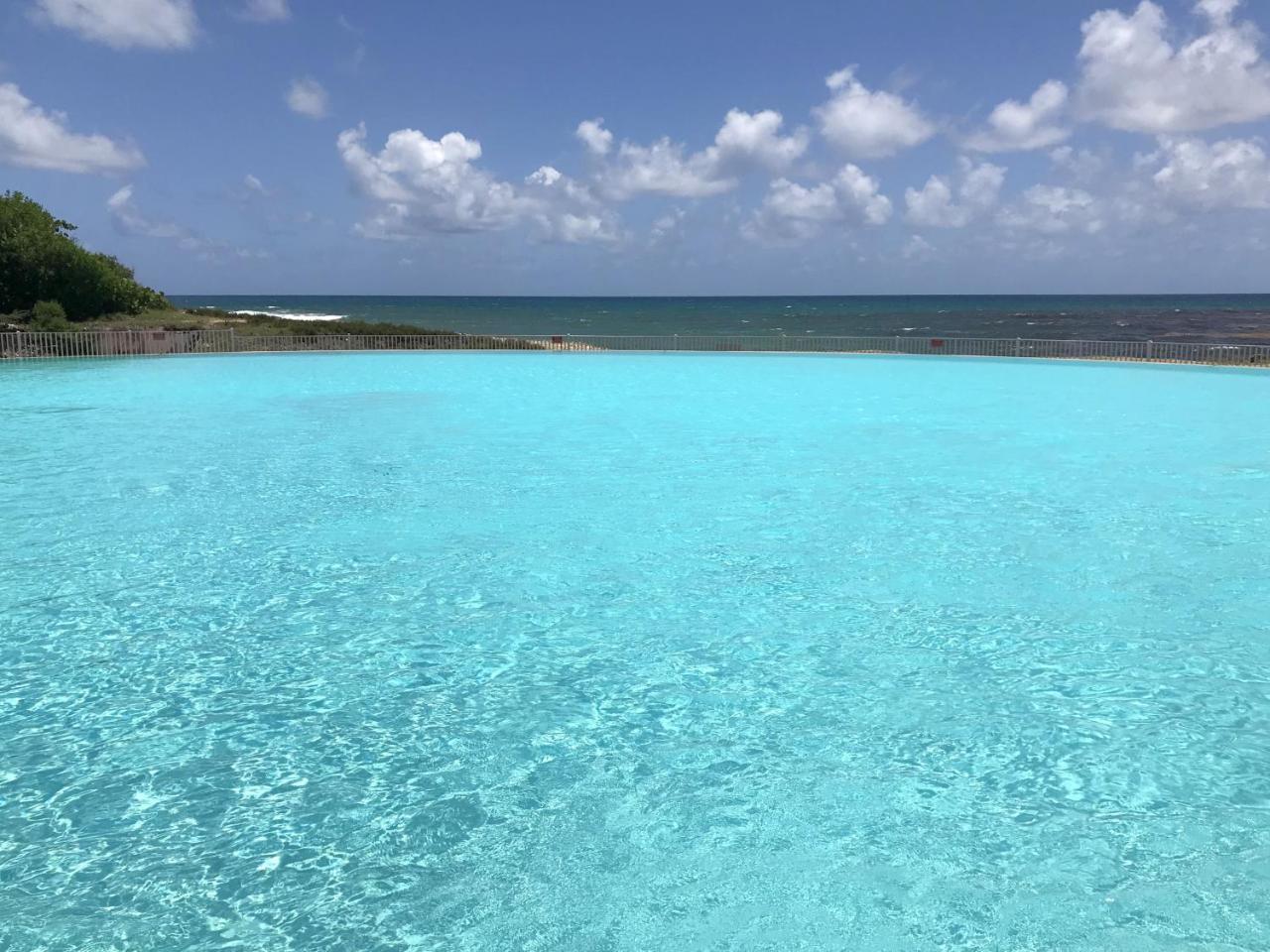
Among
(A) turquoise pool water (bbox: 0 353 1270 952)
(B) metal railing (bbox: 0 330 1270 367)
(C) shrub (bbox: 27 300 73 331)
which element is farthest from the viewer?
(C) shrub (bbox: 27 300 73 331)

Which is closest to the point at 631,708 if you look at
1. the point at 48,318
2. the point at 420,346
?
the point at 420,346

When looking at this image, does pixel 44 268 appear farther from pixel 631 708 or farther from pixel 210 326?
pixel 631 708

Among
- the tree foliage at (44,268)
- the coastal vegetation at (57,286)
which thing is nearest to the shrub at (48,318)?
the coastal vegetation at (57,286)

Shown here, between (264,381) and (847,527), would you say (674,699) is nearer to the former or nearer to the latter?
(847,527)

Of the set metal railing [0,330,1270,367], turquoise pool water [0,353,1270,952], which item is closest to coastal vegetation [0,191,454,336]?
metal railing [0,330,1270,367]

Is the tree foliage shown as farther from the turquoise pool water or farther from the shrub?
the turquoise pool water

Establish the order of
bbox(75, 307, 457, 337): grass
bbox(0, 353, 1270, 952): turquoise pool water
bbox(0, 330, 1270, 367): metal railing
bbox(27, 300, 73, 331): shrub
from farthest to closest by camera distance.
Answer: bbox(75, 307, 457, 337): grass < bbox(27, 300, 73, 331): shrub < bbox(0, 330, 1270, 367): metal railing < bbox(0, 353, 1270, 952): turquoise pool water

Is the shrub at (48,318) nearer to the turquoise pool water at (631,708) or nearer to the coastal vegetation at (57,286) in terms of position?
the coastal vegetation at (57,286)

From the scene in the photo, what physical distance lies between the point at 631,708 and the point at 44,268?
39.5m

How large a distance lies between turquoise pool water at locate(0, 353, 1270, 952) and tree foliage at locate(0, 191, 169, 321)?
95.9ft

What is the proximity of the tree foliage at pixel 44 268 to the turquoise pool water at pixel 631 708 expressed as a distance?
29.2 meters

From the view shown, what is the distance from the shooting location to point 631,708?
5719 millimetres

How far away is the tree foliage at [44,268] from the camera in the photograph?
36.2m

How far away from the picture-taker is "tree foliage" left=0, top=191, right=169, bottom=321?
3619cm
